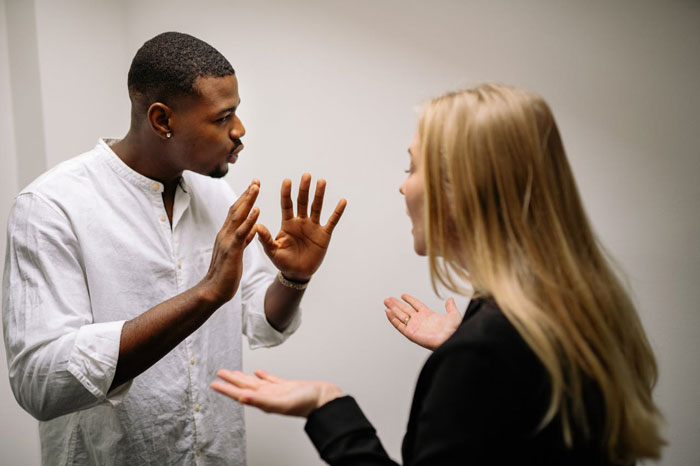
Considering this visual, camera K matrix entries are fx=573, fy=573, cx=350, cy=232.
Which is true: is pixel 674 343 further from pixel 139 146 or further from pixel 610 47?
pixel 139 146

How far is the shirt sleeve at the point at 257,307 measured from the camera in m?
1.63

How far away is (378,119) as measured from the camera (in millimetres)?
1945

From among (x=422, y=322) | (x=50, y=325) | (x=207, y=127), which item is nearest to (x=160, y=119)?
(x=207, y=127)

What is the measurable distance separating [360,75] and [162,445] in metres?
1.28

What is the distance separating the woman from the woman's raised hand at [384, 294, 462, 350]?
386 mm

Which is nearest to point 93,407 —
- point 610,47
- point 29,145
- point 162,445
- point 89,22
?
point 162,445

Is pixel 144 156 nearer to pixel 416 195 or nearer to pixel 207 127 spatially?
pixel 207 127

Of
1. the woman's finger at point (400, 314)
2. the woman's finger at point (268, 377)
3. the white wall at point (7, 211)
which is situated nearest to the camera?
the woman's finger at point (268, 377)

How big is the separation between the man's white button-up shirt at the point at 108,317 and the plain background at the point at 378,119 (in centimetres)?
51

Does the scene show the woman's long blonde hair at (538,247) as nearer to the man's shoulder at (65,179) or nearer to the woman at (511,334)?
the woman at (511,334)

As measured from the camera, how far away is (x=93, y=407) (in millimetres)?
1343

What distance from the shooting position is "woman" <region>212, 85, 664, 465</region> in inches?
31.1

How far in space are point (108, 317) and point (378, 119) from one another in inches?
42.2

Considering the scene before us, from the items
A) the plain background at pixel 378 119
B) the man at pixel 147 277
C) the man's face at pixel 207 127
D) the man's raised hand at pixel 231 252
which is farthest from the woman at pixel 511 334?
the plain background at pixel 378 119
